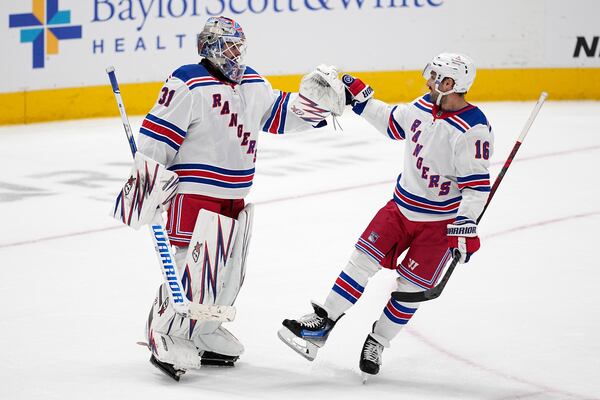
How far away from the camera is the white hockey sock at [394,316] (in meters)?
3.82

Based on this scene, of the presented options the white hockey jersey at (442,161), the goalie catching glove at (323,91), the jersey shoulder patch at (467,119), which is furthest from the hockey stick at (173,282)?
the jersey shoulder patch at (467,119)

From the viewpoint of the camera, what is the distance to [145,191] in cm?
357

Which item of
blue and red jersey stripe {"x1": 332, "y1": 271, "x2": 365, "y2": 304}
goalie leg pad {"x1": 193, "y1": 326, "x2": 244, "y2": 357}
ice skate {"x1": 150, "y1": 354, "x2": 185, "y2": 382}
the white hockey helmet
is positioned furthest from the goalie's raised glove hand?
ice skate {"x1": 150, "y1": 354, "x2": 185, "y2": 382}

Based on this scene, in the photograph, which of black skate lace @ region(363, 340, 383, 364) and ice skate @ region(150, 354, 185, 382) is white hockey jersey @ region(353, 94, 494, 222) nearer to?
black skate lace @ region(363, 340, 383, 364)

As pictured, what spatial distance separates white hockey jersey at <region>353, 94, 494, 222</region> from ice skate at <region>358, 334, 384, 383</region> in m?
0.45

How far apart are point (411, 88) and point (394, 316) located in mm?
5799

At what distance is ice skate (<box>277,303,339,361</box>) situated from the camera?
3.78m

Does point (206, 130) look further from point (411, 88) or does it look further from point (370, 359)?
point (411, 88)

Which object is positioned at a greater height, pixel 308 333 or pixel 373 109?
pixel 373 109

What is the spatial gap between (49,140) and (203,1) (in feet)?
5.38

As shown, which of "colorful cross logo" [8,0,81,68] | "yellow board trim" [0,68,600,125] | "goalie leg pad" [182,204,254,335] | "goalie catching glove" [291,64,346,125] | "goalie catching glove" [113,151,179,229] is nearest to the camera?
"goalie catching glove" [113,151,179,229]

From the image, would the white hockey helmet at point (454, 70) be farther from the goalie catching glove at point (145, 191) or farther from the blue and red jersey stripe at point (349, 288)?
the goalie catching glove at point (145, 191)

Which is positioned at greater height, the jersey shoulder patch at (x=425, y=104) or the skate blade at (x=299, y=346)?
the jersey shoulder patch at (x=425, y=104)

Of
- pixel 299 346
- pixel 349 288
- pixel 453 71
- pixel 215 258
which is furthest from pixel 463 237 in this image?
pixel 215 258
